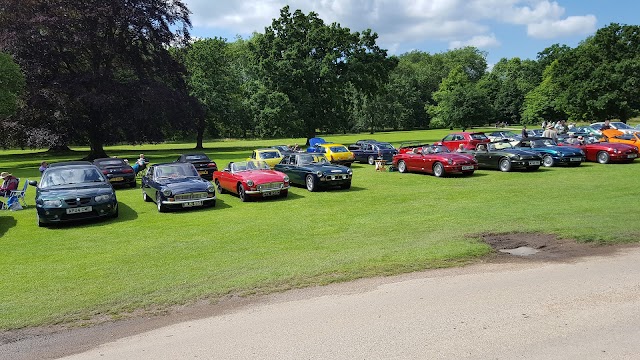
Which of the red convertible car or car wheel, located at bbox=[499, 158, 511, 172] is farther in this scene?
the red convertible car

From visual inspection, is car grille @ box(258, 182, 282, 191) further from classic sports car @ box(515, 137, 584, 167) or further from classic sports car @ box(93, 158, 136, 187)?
classic sports car @ box(515, 137, 584, 167)

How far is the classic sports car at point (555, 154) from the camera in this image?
21.2 meters

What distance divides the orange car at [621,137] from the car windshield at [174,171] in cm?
2218

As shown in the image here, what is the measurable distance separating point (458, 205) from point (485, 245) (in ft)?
15.6

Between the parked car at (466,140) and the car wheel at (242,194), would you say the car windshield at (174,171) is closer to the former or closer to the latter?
the car wheel at (242,194)

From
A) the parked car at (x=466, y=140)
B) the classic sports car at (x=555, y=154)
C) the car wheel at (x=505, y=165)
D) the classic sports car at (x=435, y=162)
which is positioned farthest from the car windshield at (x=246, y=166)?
the parked car at (x=466, y=140)

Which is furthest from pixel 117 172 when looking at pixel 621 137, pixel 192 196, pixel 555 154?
pixel 621 137

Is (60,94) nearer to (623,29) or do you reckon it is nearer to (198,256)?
(198,256)

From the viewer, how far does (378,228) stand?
1067 cm

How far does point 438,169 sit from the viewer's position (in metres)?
20.4

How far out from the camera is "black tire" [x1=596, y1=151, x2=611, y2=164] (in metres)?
21.8

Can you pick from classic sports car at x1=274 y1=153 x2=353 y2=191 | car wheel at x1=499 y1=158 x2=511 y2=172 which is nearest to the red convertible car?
car wheel at x1=499 y1=158 x2=511 y2=172

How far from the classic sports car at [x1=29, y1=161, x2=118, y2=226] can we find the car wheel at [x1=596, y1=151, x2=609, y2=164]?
69.2ft

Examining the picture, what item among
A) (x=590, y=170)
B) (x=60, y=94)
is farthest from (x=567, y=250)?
(x=60, y=94)
